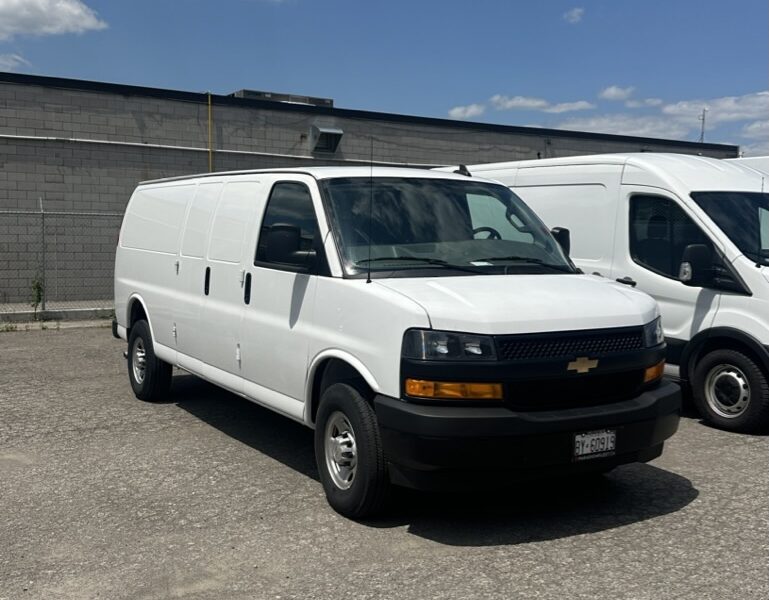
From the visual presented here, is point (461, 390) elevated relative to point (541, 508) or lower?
elevated

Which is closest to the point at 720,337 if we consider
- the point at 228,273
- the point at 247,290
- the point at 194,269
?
the point at 247,290

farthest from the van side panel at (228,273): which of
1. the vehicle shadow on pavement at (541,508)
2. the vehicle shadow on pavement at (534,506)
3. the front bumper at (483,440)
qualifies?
the front bumper at (483,440)

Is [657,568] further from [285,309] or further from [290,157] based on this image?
[290,157]

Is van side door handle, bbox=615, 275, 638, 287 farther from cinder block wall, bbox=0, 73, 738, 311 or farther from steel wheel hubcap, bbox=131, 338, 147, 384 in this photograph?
cinder block wall, bbox=0, 73, 738, 311

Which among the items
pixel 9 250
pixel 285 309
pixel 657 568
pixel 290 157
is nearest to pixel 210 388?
pixel 285 309

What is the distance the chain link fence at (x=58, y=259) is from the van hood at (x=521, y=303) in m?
12.4

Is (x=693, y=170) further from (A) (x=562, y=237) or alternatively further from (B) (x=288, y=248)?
(B) (x=288, y=248)

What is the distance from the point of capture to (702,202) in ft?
26.0

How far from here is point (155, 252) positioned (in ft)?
27.5

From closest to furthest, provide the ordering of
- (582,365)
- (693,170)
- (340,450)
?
(582,365) < (340,450) < (693,170)

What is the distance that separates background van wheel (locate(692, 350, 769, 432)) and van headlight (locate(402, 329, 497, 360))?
3723mm

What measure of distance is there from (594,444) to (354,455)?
1390mm

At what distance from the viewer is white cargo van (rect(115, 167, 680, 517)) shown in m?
4.60

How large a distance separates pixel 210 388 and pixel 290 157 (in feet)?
37.2
